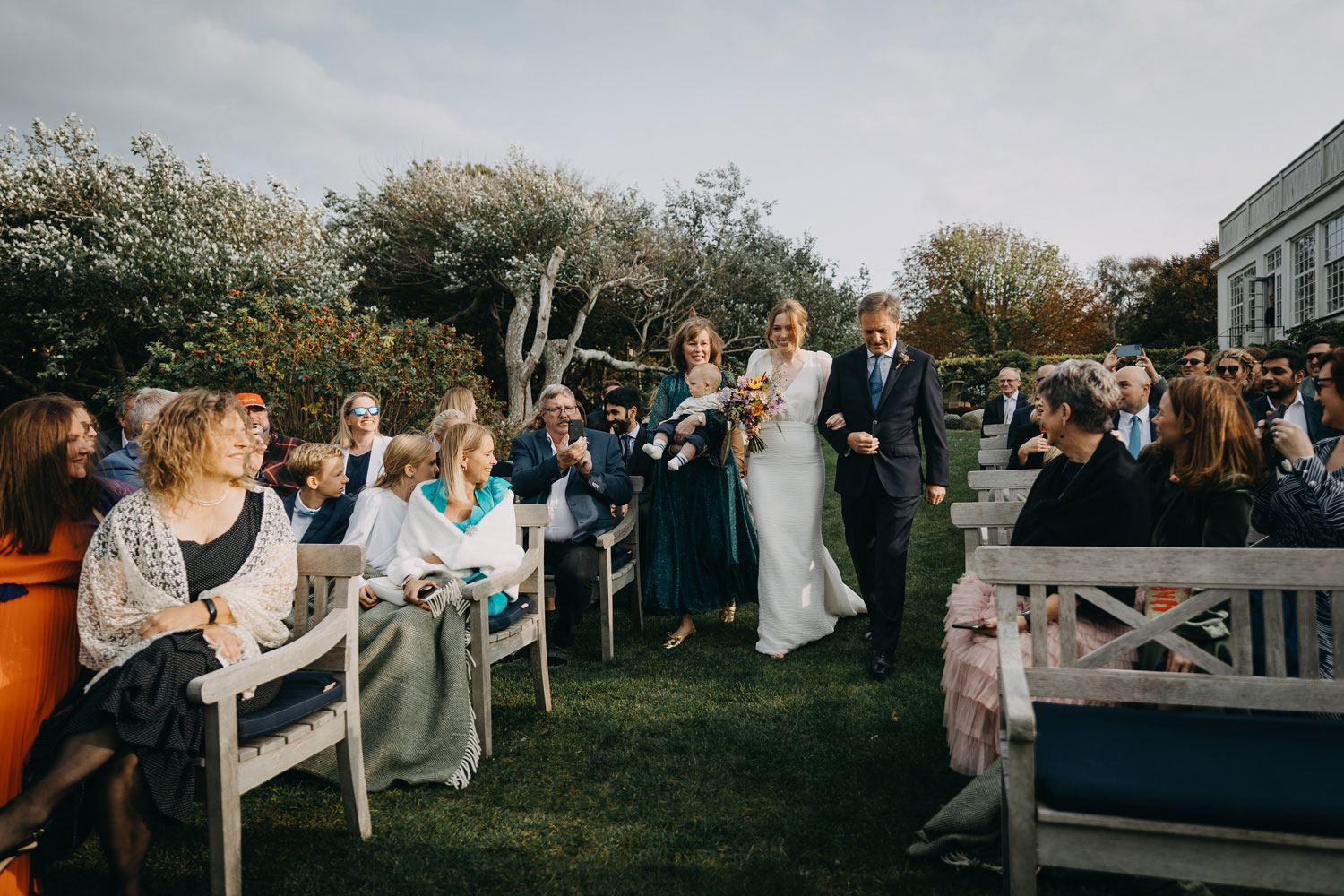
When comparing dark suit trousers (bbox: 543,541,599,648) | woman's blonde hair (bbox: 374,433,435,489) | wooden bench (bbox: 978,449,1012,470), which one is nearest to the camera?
woman's blonde hair (bbox: 374,433,435,489)

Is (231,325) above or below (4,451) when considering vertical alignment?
above

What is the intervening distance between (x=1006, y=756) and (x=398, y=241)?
1714cm

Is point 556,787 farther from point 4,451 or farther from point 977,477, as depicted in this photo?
point 977,477

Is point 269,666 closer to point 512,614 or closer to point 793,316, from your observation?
point 512,614

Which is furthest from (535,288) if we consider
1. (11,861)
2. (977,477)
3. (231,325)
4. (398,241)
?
(11,861)

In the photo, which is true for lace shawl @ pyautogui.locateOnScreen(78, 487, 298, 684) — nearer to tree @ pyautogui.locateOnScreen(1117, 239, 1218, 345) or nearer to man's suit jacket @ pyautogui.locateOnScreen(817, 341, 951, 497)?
man's suit jacket @ pyautogui.locateOnScreen(817, 341, 951, 497)

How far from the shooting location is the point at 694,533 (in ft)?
19.0

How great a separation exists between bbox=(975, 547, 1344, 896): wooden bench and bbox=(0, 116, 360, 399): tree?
12.4 m

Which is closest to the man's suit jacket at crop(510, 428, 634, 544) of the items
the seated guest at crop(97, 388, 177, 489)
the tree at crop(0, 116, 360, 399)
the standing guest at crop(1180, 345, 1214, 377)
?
the seated guest at crop(97, 388, 177, 489)

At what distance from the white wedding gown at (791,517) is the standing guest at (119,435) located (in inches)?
154

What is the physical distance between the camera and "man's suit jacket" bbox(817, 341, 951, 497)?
4.91 m

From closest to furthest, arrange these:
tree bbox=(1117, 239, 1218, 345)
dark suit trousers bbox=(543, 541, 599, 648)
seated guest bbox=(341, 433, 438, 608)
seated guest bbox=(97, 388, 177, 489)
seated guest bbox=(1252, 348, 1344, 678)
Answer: seated guest bbox=(1252, 348, 1344, 678) < seated guest bbox=(97, 388, 177, 489) < seated guest bbox=(341, 433, 438, 608) < dark suit trousers bbox=(543, 541, 599, 648) < tree bbox=(1117, 239, 1218, 345)

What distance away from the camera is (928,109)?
788cm

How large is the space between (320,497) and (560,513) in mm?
1500
